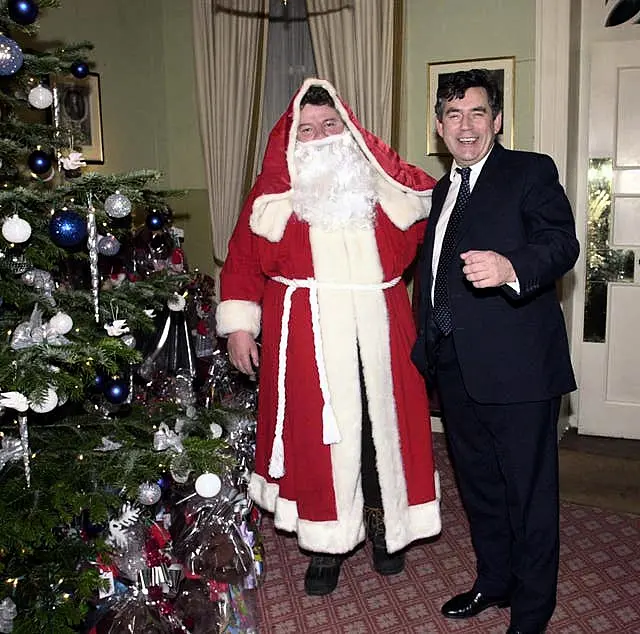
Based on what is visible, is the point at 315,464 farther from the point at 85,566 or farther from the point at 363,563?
the point at 85,566

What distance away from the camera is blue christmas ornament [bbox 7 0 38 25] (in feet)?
5.82

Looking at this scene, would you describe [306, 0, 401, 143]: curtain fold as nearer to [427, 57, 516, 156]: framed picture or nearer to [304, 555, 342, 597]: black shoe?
[427, 57, 516, 156]: framed picture

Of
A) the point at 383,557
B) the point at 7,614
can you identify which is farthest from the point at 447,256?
the point at 7,614

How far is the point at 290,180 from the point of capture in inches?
95.5

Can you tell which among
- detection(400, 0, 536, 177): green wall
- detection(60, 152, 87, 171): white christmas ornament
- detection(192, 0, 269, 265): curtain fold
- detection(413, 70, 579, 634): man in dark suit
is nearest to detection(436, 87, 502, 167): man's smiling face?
detection(413, 70, 579, 634): man in dark suit

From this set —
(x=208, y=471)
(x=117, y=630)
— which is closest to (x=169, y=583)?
(x=117, y=630)

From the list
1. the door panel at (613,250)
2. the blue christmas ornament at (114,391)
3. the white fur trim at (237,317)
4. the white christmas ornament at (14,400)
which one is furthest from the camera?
the door panel at (613,250)

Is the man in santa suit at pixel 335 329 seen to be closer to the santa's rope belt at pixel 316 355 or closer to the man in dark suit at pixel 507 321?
the santa's rope belt at pixel 316 355

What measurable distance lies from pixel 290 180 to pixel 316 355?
1.88ft

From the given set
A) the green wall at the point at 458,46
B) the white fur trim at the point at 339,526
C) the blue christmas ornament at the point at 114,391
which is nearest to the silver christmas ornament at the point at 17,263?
the blue christmas ornament at the point at 114,391

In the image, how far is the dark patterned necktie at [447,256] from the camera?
207 centimetres

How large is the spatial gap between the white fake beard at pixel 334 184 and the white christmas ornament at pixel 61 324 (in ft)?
2.76

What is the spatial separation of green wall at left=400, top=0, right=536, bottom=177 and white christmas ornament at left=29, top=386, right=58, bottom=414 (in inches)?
103

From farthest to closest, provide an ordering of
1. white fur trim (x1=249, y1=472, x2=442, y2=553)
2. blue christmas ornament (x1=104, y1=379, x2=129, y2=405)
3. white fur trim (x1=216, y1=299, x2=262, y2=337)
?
white fur trim (x1=216, y1=299, x2=262, y2=337) < white fur trim (x1=249, y1=472, x2=442, y2=553) < blue christmas ornament (x1=104, y1=379, x2=129, y2=405)
